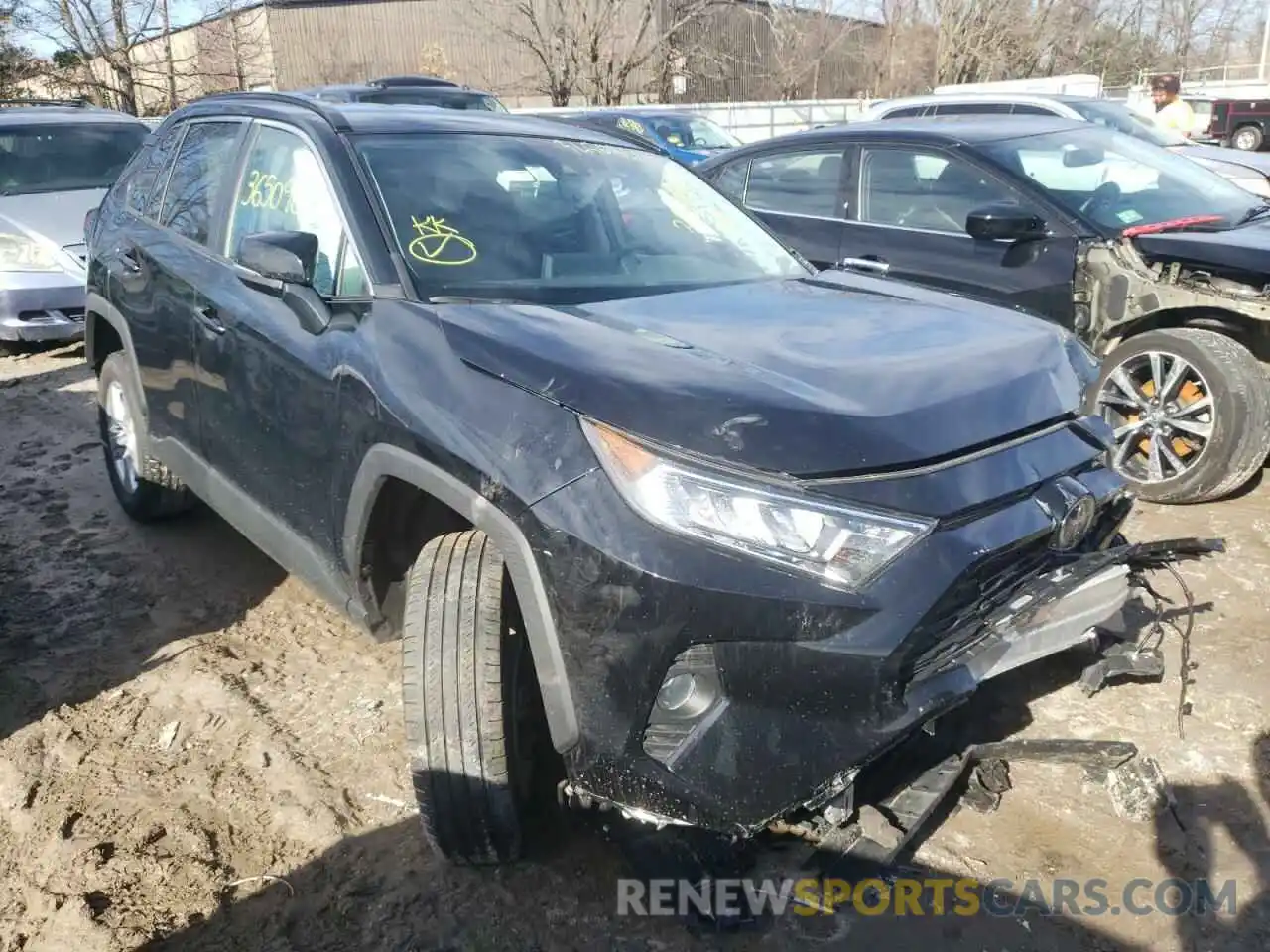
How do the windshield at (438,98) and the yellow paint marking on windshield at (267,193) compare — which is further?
Result: the windshield at (438,98)

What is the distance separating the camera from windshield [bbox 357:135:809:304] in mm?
2844

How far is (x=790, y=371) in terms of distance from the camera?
2.31 metres

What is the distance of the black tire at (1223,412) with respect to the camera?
4.34 m

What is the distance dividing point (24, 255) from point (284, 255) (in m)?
6.10

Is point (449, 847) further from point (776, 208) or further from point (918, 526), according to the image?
point (776, 208)

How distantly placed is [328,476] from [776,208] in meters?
3.99

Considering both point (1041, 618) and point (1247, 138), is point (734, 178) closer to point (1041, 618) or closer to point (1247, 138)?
point (1041, 618)

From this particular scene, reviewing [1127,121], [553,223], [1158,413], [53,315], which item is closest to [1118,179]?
[1158,413]

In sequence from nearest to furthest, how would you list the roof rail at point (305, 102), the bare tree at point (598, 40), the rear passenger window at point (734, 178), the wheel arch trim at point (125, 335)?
the roof rail at point (305, 102) → the wheel arch trim at point (125, 335) → the rear passenger window at point (734, 178) → the bare tree at point (598, 40)

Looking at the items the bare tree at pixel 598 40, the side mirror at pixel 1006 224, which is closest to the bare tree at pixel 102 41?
the bare tree at pixel 598 40

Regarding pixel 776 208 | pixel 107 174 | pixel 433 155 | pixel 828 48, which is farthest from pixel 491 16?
pixel 433 155

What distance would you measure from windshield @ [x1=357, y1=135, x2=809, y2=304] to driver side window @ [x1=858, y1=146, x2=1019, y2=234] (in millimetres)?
1968

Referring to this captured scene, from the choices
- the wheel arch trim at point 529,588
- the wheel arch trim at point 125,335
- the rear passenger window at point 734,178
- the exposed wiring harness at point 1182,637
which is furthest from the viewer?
the rear passenger window at point 734,178

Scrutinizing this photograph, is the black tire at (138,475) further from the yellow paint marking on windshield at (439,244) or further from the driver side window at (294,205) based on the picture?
the yellow paint marking on windshield at (439,244)
